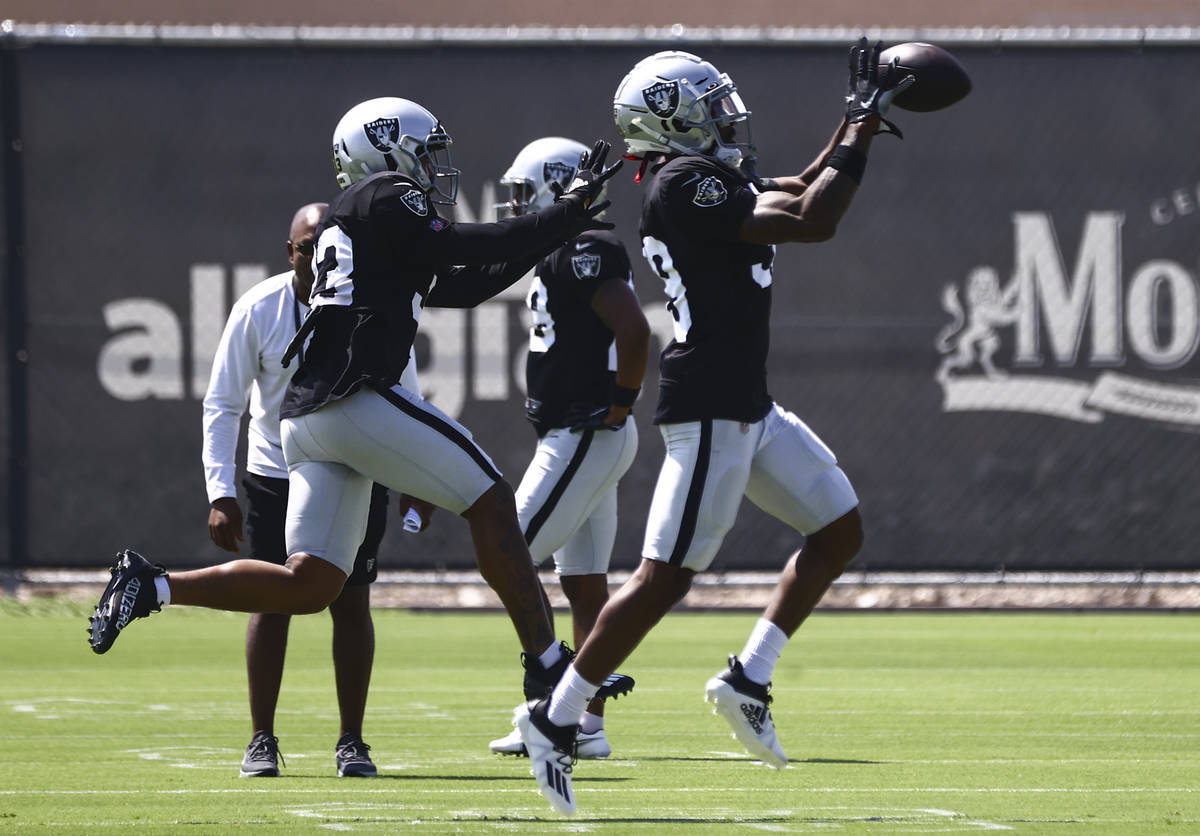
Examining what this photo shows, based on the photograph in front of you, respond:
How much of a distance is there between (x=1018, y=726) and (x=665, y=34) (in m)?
5.76

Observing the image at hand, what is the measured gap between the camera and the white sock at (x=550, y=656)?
18.1ft

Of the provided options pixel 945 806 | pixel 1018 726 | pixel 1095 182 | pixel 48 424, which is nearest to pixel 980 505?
pixel 1095 182

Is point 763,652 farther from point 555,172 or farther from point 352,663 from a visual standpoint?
point 555,172

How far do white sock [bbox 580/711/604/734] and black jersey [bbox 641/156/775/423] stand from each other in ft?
4.40

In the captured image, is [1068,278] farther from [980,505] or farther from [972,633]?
[972,633]

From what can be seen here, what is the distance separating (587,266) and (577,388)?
0.47 meters

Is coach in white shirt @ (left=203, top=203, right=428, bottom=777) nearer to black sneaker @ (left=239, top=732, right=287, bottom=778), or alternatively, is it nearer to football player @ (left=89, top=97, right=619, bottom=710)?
black sneaker @ (left=239, top=732, right=287, bottom=778)

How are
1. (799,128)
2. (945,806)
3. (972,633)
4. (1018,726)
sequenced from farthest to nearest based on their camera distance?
(799,128) → (972,633) → (1018,726) → (945,806)

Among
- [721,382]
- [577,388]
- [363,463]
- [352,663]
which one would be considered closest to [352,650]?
[352,663]

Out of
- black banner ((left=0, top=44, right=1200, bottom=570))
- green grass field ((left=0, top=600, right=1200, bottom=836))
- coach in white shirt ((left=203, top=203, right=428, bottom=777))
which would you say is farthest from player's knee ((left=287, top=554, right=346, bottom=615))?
black banner ((left=0, top=44, right=1200, bottom=570))

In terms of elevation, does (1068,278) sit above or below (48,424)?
above

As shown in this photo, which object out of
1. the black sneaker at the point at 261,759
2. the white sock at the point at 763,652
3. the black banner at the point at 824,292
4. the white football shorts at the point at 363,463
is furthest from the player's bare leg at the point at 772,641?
the black banner at the point at 824,292

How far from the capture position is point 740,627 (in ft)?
36.9

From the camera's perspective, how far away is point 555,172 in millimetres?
7574
